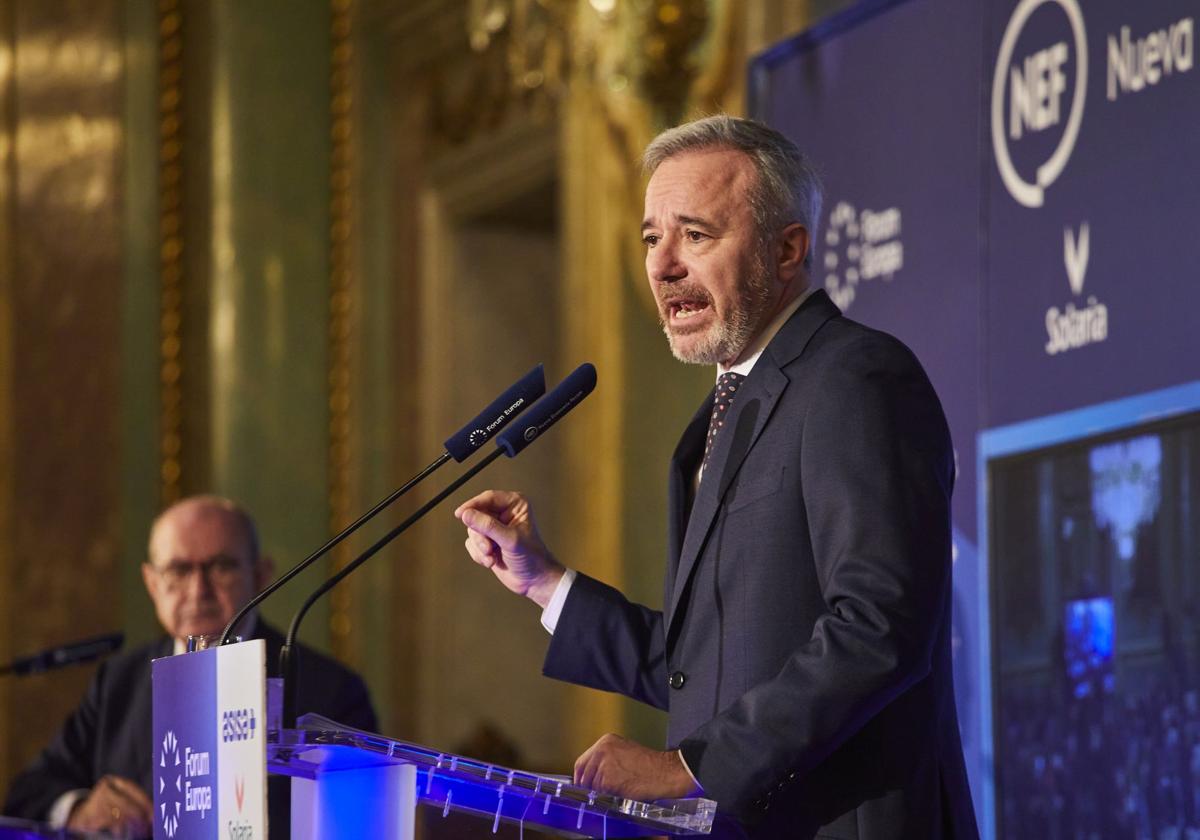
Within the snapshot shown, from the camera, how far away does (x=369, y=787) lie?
2305mm

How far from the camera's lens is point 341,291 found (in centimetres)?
713

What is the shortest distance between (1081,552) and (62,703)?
14.4ft

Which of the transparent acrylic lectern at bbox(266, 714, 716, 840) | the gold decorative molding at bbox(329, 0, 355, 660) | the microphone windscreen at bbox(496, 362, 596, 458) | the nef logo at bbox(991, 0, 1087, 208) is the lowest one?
the transparent acrylic lectern at bbox(266, 714, 716, 840)

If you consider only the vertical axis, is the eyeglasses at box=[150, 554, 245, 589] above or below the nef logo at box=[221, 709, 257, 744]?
above

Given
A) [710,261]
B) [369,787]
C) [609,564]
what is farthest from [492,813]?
[609,564]

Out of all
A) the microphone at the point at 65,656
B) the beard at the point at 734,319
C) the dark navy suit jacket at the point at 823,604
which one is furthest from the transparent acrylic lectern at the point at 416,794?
the microphone at the point at 65,656

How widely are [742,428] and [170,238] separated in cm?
481

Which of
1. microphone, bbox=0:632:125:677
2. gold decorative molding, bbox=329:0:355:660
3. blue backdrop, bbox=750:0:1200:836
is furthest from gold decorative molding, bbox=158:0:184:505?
blue backdrop, bbox=750:0:1200:836

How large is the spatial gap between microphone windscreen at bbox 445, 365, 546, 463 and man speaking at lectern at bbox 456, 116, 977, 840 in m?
0.15

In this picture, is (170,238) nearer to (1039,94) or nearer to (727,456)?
(1039,94)

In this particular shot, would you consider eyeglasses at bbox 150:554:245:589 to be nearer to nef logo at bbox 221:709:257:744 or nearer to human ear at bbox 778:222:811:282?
human ear at bbox 778:222:811:282

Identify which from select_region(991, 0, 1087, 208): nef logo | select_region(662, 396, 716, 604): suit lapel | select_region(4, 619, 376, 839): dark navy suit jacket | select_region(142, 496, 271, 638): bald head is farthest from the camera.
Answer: select_region(142, 496, 271, 638): bald head

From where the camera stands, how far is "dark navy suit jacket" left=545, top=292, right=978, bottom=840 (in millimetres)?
2273

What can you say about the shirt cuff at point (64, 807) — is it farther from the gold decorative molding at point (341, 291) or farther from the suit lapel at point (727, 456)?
the gold decorative molding at point (341, 291)
